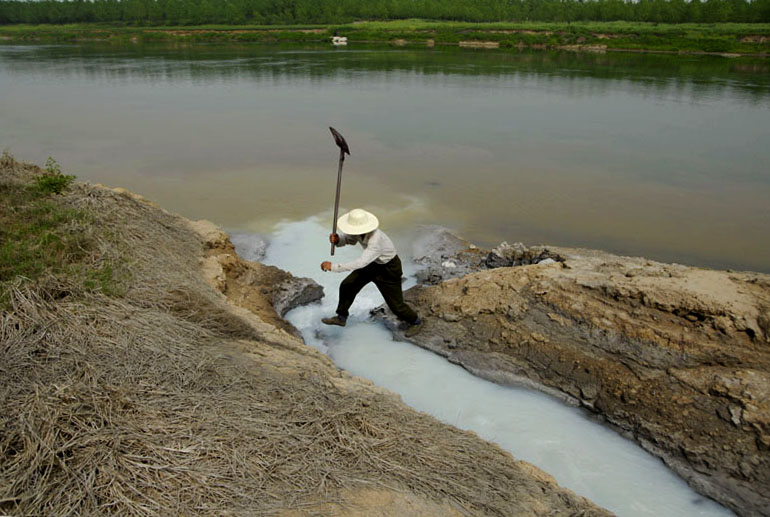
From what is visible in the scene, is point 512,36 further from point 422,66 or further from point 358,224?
point 358,224

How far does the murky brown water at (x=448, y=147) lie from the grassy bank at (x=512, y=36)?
49.6 ft

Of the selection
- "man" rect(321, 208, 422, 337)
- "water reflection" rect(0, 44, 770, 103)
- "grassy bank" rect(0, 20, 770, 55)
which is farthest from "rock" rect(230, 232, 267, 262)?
"grassy bank" rect(0, 20, 770, 55)

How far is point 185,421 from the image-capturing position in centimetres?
295

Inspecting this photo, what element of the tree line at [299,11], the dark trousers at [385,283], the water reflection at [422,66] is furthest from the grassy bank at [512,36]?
the dark trousers at [385,283]

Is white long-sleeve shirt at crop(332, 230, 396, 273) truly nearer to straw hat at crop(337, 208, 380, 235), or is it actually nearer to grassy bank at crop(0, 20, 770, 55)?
straw hat at crop(337, 208, 380, 235)

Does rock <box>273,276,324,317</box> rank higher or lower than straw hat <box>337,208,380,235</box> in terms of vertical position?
lower

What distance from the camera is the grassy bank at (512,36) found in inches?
1656

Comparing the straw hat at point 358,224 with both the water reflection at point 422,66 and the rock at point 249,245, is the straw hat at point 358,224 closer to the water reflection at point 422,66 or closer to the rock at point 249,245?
the rock at point 249,245

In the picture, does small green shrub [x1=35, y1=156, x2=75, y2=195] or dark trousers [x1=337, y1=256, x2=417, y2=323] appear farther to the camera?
small green shrub [x1=35, y1=156, x2=75, y2=195]

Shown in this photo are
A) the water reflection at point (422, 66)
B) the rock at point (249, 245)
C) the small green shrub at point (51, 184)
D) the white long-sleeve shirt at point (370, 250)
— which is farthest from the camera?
the water reflection at point (422, 66)

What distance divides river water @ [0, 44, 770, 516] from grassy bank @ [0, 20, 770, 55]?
1825 centimetres

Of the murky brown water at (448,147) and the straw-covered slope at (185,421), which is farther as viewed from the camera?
the murky brown water at (448,147)

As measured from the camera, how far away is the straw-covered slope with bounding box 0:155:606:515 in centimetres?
254

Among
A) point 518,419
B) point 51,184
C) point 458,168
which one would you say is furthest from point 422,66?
point 518,419
